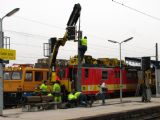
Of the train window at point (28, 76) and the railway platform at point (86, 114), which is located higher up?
the train window at point (28, 76)

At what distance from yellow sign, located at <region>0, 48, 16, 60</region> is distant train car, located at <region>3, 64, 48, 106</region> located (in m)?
8.07

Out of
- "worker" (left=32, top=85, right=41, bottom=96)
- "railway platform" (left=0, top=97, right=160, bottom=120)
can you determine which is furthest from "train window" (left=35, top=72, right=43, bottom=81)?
"railway platform" (left=0, top=97, right=160, bottom=120)

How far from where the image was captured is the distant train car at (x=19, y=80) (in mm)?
28562

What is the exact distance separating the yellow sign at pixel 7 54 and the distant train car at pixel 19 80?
8073 millimetres

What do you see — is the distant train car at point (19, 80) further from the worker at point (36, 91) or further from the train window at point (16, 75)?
the worker at point (36, 91)

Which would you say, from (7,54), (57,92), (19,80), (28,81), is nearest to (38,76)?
(28,81)

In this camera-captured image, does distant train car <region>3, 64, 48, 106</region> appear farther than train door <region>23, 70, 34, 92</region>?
No

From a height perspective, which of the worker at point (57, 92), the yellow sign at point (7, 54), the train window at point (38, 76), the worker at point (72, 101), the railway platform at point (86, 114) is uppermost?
the yellow sign at point (7, 54)

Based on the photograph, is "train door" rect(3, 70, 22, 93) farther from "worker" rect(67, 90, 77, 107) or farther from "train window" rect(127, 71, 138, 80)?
"train window" rect(127, 71, 138, 80)

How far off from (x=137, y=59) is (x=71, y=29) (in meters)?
19.7

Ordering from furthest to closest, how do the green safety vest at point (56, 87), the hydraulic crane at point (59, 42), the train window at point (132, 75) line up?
the train window at point (132, 75) < the hydraulic crane at point (59, 42) < the green safety vest at point (56, 87)

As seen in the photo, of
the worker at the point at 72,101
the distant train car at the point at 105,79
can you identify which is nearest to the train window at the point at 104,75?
the distant train car at the point at 105,79

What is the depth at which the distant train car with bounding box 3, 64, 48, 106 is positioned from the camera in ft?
93.7

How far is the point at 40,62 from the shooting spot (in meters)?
34.1
